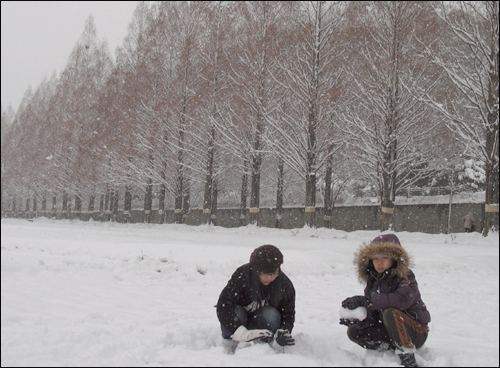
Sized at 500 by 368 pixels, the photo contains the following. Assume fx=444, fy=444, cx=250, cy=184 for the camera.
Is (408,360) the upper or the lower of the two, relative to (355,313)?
lower

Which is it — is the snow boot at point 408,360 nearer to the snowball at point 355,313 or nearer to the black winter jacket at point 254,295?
the snowball at point 355,313

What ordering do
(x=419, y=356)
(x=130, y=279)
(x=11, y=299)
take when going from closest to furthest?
(x=419, y=356)
(x=11, y=299)
(x=130, y=279)

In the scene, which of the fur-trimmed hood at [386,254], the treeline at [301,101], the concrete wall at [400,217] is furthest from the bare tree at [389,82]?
the fur-trimmed hood at [386,254]

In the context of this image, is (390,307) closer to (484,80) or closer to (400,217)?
(484,80)

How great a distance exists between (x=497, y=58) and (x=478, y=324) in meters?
9.58

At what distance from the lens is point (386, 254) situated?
3541 millimetres

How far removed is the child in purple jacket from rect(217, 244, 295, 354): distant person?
55cm

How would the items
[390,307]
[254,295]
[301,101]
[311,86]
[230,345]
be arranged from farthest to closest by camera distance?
[301,101]
[311,86]
[254,295]
[230,345]
[390,307]

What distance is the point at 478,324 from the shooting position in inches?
211

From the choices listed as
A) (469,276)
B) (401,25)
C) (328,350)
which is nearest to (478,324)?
(328,350)

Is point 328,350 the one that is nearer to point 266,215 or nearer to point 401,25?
point 401,25

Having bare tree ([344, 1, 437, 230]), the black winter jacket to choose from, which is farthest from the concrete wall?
the black winter jacket

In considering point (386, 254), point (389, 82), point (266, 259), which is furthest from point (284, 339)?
point (389, 82)

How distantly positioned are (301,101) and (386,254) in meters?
13.3
